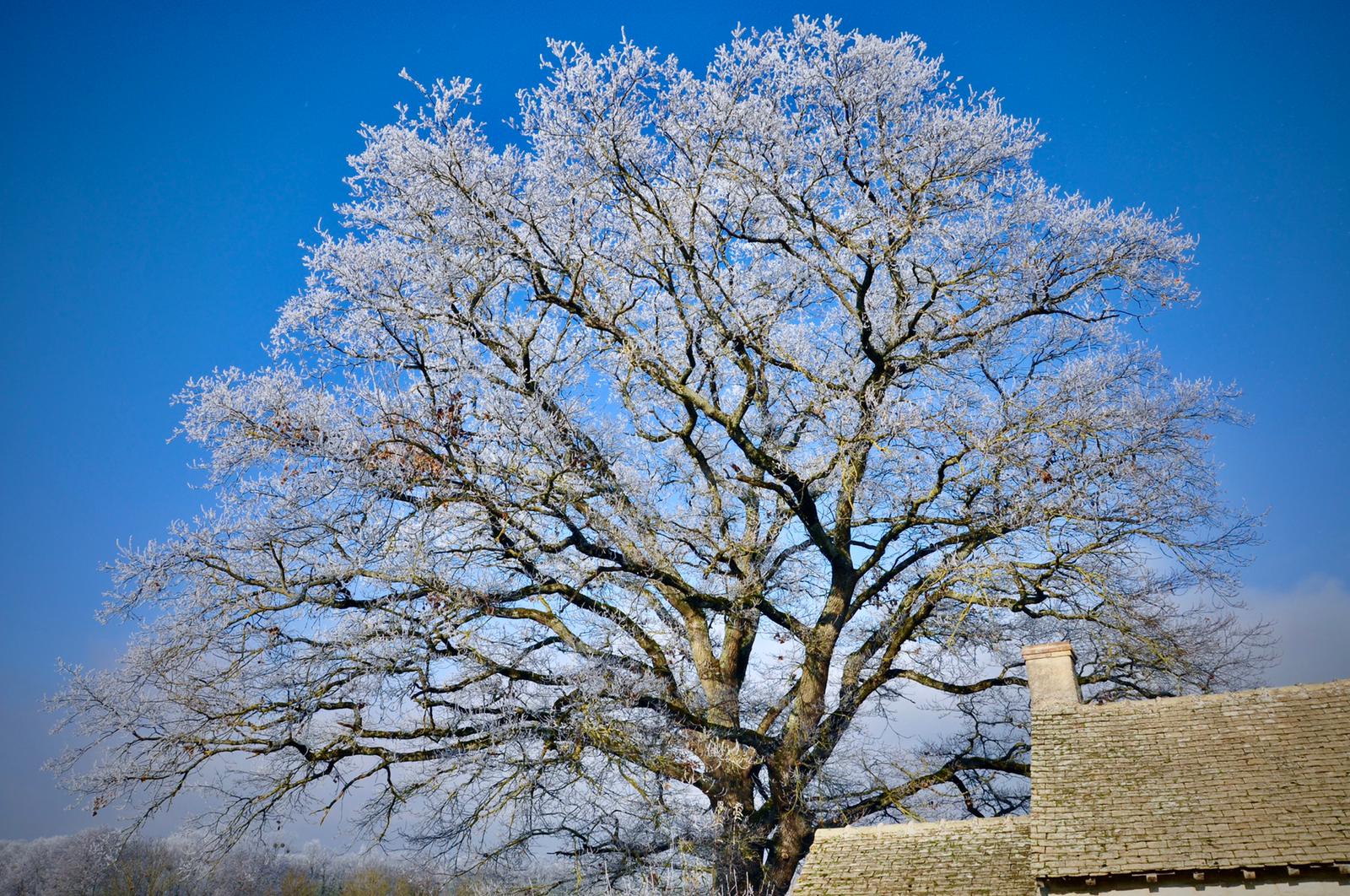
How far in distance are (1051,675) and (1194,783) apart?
285cm

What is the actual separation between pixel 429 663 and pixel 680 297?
6903 mm

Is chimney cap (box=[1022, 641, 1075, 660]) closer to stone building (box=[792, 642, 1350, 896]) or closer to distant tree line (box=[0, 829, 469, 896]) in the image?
stone building (box=[792, 642, 1350, 896])

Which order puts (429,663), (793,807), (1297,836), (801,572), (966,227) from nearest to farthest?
(1297,836) < (429,663) < (793,807) < (966,227) < (801,572)

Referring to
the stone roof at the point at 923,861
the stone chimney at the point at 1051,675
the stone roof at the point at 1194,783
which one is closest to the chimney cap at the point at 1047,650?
the stone chimney at the point at 1051,675

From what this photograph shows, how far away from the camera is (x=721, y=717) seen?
1462 cm

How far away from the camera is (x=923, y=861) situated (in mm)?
12297

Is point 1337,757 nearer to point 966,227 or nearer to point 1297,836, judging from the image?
point 1297,836

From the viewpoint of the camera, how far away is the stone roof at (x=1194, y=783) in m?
10.2

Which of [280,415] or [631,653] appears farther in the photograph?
[631,653]

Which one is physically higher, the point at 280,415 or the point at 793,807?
the point at 280,415

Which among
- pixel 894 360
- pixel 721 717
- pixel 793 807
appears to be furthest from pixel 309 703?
pixel 894 360

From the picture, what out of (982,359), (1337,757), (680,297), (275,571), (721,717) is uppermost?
(680,297)

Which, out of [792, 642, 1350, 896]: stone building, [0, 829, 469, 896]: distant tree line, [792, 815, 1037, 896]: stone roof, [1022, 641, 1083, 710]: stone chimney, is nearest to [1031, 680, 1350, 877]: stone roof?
[792, 642, 1350, 896]: stone building

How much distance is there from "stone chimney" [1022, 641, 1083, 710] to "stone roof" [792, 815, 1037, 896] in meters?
1.95
